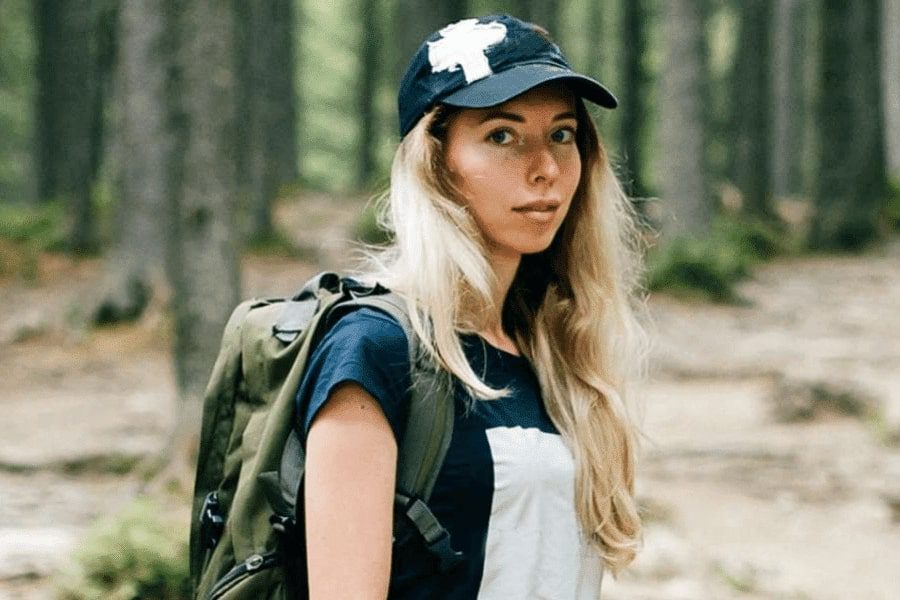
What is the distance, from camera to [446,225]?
234 centimetres

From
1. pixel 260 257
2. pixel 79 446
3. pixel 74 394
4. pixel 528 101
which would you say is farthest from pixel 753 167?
pixel 528 101

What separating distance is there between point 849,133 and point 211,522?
16.1 m

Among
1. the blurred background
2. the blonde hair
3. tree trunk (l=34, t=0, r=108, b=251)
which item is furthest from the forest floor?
tree trunk (l=34, t=0, r=108, b=251)

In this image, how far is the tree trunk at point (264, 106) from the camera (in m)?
18.2

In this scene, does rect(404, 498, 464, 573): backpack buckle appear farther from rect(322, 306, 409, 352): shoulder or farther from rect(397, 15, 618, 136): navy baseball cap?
rect(397, 15, 618, 136): navy baseball cap

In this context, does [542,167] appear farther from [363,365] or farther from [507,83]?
[363,365]

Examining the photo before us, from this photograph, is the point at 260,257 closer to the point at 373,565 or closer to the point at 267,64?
the point at 267,64

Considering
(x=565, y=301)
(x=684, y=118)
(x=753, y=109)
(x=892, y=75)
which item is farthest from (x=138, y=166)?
(x=892, y=75)

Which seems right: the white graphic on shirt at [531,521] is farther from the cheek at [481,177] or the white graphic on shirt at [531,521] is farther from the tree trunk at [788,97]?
the tree trunk at [788,97]

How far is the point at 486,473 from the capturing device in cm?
220

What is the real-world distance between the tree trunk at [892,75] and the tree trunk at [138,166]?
48.5ft

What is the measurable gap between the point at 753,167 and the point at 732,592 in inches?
580

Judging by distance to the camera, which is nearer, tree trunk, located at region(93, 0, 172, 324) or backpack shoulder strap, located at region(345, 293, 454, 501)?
backpack shoulder strap, located at region(345, 293, 454, 501)

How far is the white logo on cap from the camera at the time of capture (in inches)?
93.5
